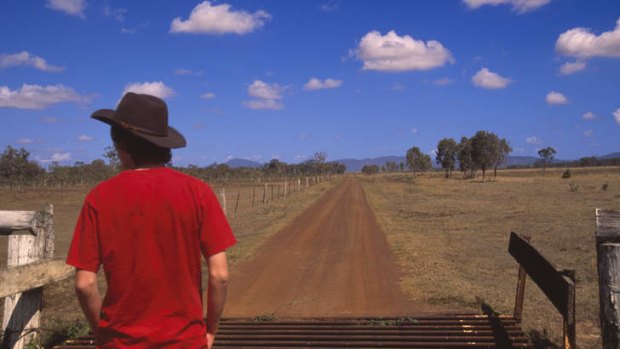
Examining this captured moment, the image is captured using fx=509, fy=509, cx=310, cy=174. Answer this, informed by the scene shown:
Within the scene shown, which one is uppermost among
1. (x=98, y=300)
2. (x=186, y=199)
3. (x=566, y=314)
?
(x=186, y=199)

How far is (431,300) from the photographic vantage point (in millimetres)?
7883

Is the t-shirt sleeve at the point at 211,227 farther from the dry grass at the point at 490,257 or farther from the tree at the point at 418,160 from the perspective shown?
the tree at the point at 418,160

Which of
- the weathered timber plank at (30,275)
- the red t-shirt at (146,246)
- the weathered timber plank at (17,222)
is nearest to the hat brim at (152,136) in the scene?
the red t-shirt at (146,246)

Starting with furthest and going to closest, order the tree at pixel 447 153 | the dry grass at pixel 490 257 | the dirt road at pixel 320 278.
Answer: the tree at pixel 447 153, the dirt road at pixel 320 278, the dry grass at pixel 490 257

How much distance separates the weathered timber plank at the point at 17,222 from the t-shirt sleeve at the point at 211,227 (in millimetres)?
2810

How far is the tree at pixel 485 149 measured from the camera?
72.1m

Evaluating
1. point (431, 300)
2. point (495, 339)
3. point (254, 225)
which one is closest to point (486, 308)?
point (431, 300)

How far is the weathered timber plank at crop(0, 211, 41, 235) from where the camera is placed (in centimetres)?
440

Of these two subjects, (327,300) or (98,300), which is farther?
(327,300)

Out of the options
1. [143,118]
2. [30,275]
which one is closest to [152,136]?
[143,118]

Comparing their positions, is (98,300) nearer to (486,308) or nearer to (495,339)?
(495,339)

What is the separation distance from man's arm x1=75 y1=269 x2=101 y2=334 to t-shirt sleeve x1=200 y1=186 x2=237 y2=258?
0.55 metres

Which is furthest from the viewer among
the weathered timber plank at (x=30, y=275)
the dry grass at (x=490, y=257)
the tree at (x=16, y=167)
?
the tree at (x=16, y=167)

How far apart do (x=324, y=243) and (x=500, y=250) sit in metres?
4.52
